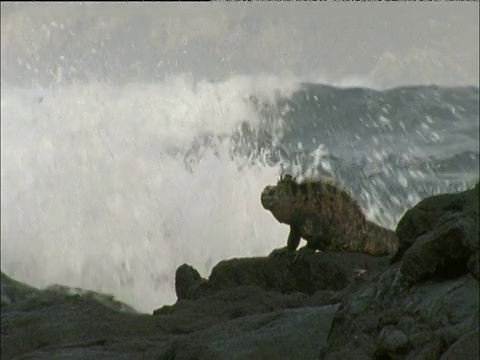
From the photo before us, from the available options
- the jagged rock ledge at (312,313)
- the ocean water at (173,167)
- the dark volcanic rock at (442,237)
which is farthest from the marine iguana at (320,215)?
the dark volcanic rock at (442,237)

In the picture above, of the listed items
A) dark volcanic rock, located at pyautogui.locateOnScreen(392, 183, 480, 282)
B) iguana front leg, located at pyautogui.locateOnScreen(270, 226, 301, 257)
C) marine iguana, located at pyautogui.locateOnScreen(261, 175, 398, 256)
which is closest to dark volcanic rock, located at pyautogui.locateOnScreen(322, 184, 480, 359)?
dark volcanic rock, located at pyautogui.locateOnScreen(392, 183, 480, 282)

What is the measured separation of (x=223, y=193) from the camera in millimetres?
11016

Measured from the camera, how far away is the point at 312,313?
3770mm

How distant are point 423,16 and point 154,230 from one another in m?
9.76

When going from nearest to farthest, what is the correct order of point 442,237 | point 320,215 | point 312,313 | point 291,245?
point 442,237 < point 312,313 < point 291,245 < point 320,215

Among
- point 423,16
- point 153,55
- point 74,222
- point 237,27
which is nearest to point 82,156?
point 74,222

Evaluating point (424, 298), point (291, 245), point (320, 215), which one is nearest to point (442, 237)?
point (424, 298)

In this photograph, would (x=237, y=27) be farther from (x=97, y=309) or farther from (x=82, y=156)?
(x=97, y=309)

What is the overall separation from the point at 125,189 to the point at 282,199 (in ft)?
17.2

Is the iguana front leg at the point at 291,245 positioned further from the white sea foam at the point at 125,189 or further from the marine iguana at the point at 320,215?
the white sea foam at the point at 125,189

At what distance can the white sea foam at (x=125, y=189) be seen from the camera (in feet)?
34.4

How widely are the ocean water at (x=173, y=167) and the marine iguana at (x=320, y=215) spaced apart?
2.45m

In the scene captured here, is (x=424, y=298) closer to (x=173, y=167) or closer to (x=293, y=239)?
(x=293, y=239)

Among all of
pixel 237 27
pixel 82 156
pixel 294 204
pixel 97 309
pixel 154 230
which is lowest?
pixel 97 309
